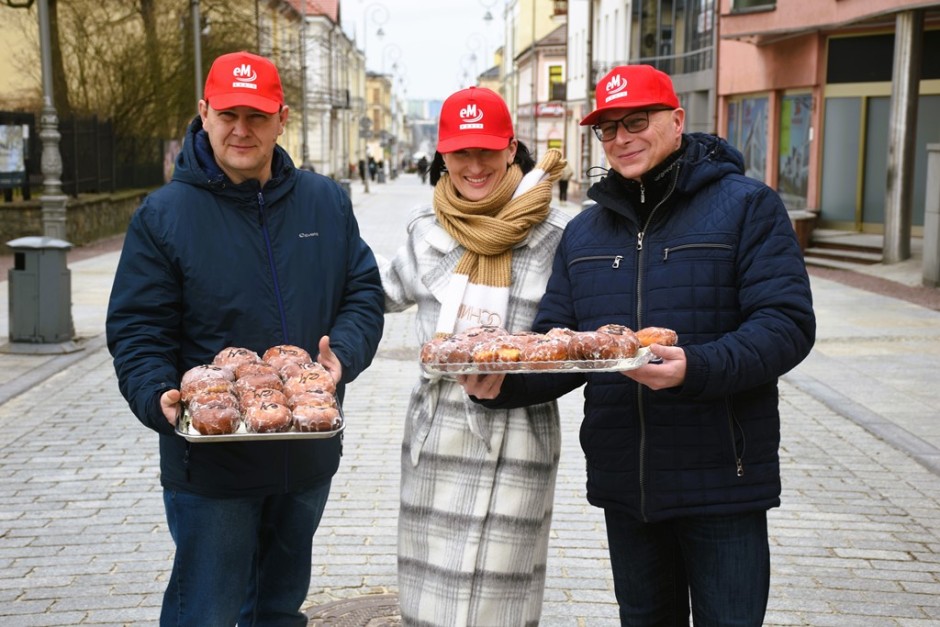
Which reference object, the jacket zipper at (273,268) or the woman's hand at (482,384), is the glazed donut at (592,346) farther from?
the jacket zipper at (273,268)

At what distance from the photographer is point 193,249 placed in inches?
139

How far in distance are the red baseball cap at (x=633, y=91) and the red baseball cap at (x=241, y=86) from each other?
967 mm

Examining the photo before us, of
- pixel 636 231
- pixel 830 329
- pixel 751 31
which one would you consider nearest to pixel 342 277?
pixel 636 231

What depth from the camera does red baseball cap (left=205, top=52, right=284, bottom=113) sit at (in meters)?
3.52

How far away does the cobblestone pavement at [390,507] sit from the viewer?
5469 mm

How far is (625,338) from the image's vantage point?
10.4ft

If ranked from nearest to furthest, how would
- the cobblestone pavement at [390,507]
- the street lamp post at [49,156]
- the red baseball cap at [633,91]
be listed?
the red baseball cap at [633,91]
the cobblestone pavement at [390,507]
the street lamp post at [49,156]

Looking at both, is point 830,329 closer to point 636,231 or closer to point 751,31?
point 636,231

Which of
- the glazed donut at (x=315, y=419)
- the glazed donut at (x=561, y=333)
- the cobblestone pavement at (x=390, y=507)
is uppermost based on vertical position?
the glazed donut at (x=561, y=333)

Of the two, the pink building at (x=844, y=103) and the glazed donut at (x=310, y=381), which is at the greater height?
the pink building at (x=844, y=103)

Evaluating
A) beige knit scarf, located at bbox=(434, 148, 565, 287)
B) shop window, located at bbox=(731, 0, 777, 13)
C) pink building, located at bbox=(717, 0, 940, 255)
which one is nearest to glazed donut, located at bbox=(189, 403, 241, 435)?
beige knit scarf, located at bbox=(434, 148, 565, 287)

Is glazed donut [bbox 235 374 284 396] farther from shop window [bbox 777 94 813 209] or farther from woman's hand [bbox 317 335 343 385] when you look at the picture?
shop window [bbox 777 94 813 209]

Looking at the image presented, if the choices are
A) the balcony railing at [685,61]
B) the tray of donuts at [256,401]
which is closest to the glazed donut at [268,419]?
the tray of donuts at [256,401]

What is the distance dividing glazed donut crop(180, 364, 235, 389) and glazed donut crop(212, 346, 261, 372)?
3 centimetres
